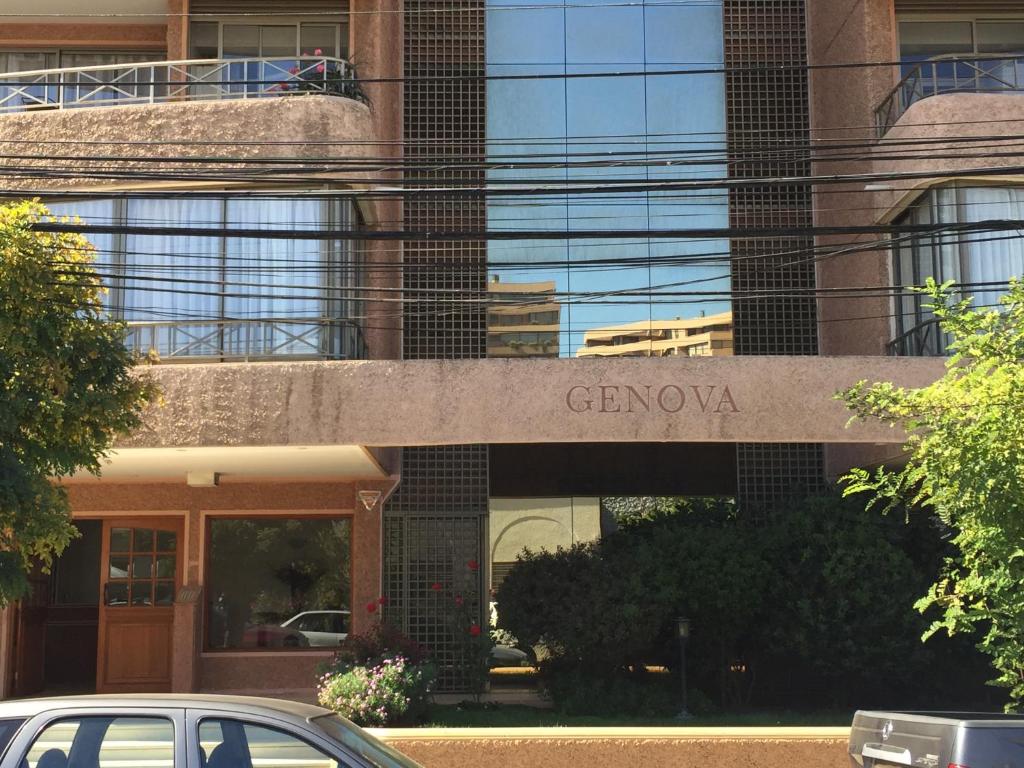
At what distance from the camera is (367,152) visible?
600 inches

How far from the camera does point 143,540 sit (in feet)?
56.5

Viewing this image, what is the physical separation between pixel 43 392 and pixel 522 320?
8.19 meters

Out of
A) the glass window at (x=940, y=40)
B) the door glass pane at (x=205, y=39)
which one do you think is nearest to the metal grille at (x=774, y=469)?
the glass window at (x=940, y=40)

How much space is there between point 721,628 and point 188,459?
22.7 feet

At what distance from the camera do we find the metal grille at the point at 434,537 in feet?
54.9

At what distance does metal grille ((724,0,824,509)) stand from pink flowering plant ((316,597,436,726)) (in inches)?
235

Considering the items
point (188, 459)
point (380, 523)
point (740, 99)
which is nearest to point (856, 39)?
point (740, 99)

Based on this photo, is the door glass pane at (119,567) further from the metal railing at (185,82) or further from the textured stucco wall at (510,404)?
the metal railing at (185,82)

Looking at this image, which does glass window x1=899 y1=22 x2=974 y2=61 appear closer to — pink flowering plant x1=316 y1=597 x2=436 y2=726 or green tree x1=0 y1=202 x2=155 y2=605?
pink flowering plant x1=316 y1=597 x2=436 y2=726

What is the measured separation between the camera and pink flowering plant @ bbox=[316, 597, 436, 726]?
1230 cm

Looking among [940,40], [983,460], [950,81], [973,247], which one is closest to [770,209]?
[950,81]

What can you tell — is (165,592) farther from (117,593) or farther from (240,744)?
(240,744)

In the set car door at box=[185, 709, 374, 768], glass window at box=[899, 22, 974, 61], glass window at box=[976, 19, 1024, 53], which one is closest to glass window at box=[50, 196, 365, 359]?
glass window at box=[899, 22, 974, 61]

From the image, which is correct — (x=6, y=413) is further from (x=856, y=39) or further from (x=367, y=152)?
(x=856, y=39)
